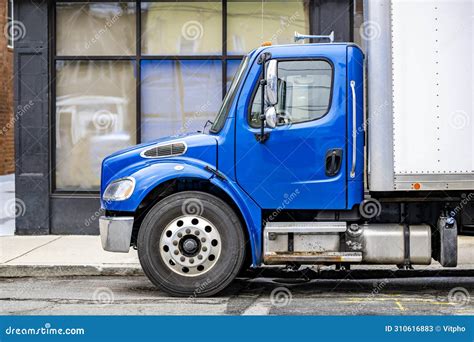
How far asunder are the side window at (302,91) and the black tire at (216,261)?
984 mm

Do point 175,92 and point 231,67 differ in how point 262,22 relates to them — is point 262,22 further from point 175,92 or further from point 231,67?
point 175,92

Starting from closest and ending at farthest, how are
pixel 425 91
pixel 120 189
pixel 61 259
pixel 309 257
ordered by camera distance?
pixel 425 91
pixel 309 257
pixel 120 189
pixel 61 259

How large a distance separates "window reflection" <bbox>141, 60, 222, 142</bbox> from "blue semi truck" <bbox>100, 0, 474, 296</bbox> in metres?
5.26

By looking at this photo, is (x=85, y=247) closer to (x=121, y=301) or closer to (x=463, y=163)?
(x=121, y=301)

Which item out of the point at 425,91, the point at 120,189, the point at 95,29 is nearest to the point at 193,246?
the point at 120,189

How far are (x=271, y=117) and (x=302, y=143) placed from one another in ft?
1.50

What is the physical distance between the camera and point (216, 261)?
8.62m

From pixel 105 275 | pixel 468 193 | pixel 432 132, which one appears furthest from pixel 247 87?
pixel 105 275

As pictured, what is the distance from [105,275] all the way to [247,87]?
3.33 metres

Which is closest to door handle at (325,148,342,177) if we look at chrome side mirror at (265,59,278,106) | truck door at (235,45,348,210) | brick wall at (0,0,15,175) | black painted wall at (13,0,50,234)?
truck door at (235,45,348,210)

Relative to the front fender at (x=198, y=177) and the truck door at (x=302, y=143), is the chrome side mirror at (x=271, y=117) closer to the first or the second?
the truck door at (x=302, y=143)

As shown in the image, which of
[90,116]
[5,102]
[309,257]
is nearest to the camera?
[309,257]

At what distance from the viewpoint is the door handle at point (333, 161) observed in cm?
869

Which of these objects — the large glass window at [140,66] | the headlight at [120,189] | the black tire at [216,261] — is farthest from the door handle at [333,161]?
the large glass window at [140,66]
